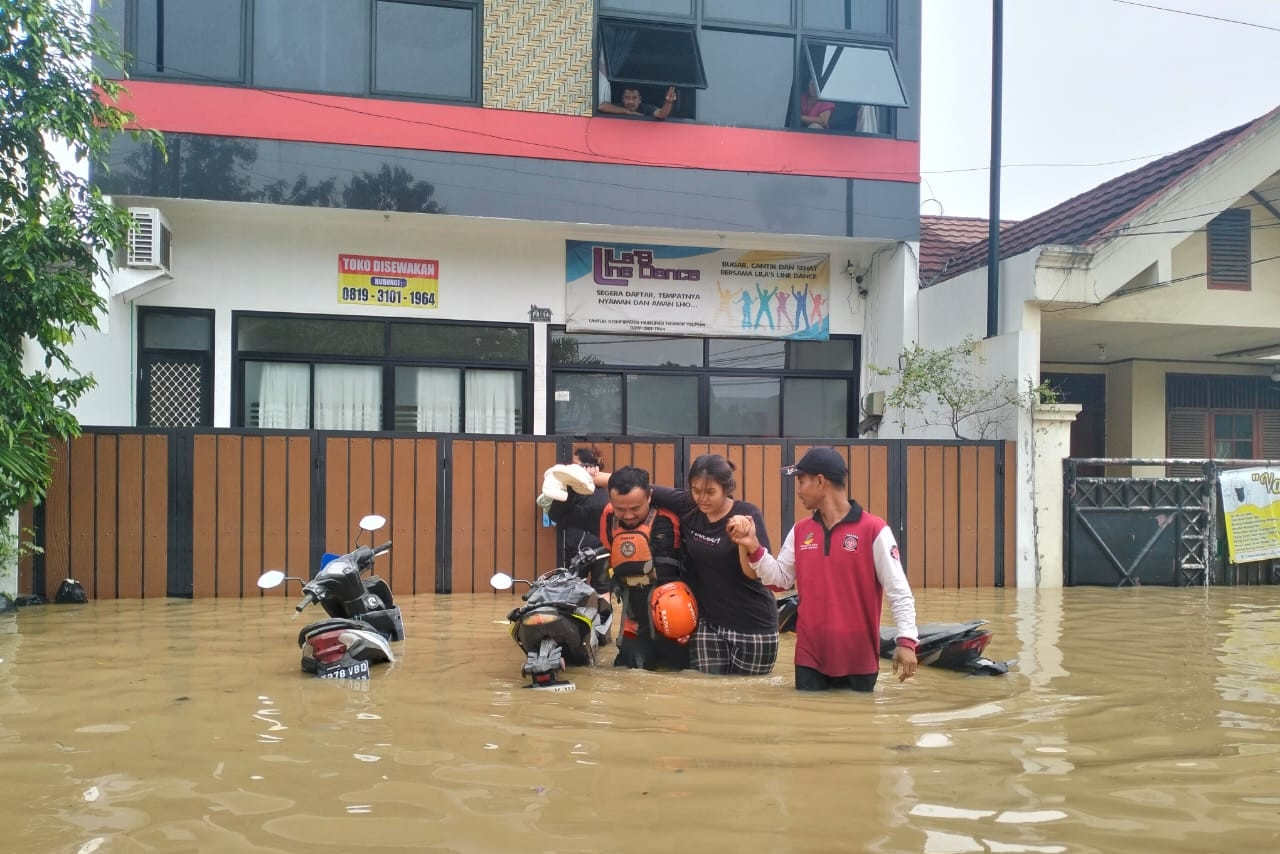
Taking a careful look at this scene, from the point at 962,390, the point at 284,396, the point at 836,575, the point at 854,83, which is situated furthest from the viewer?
the point at 854,83

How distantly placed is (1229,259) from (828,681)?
12210mm

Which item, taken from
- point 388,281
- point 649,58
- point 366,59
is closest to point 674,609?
point 388,281

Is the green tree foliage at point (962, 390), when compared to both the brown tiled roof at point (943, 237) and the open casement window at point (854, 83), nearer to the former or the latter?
the brown tiled roof at point (943, 237)

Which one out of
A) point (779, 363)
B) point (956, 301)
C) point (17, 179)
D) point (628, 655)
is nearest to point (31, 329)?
point (17, 179)

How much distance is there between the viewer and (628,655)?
20.4 feet

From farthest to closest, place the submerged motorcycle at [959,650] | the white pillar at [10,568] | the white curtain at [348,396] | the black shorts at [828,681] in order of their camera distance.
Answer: the white curtain at [348,396] → the white pillar at [10,568] → the submerged motorcycle at [959,650] → the black shorts at [828,681]

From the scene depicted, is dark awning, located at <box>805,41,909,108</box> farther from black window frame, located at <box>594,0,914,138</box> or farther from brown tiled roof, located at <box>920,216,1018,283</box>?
brown tiled roof, located at <box>920,216,1018,283</box>

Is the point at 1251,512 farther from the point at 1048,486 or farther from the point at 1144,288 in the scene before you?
the point at 1144,288

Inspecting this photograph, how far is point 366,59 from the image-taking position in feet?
42.9

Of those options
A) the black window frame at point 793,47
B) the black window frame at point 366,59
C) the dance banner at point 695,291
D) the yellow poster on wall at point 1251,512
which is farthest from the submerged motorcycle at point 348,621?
the yellow poster on wall at point 1251,512

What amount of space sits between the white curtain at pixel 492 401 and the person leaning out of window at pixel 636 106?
3662 mm

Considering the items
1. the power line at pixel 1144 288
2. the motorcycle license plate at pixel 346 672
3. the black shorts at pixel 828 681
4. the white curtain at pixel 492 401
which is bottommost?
the motorcycle license plate at pixel 346 672

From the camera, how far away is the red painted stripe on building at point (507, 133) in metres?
12.5

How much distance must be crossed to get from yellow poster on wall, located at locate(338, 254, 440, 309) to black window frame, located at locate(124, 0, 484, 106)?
202 centimetres
